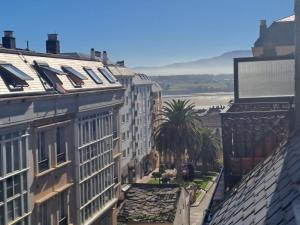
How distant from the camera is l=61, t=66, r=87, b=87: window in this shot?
3096 cm

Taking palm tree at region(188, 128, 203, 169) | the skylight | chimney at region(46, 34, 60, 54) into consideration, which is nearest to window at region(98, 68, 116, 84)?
chimney at region(46, 34, 60, 54)

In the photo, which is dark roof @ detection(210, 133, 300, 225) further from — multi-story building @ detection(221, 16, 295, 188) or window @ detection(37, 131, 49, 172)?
window @ detection(37, 131, 49, 172)

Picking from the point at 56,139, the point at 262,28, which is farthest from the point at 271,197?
the point at 262,28

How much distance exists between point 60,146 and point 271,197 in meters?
17.9

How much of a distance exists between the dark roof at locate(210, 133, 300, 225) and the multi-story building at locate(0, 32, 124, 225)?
10254mm

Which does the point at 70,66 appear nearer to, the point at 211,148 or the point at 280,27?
the point at 280,27

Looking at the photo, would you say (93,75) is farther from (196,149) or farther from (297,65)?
(196,149)

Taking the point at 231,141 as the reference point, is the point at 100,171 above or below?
below

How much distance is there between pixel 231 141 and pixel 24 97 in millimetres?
10306

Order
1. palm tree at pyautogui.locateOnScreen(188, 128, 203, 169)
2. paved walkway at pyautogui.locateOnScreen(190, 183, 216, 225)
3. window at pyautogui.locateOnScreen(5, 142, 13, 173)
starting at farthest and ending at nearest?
palm tree at pyautogui.locateOnScreen(188, 128, 203, 169)
paved walkway at pyautogui.locateOnScreen(190, 183, 216, 225)
window at pyautogui.locateOnScreen(5, 142, 13, 173)

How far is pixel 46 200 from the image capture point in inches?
1020

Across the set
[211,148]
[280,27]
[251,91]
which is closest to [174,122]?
[211,148]

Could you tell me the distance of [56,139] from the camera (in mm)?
27766

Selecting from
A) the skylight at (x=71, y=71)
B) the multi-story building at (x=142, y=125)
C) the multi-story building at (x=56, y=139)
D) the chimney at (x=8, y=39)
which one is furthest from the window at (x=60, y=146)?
the multi-story building at (x=142, y=125)
